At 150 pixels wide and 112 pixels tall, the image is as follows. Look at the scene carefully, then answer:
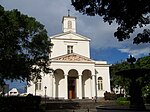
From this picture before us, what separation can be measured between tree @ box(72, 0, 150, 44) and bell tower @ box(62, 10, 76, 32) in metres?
41.1

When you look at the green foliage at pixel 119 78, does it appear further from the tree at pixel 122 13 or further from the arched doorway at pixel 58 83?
the tree at pixel 122 13

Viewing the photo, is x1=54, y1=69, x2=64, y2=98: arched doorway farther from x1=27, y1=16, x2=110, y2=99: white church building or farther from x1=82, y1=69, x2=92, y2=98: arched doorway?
x1=82, y1=69, x2=92, y2=98: arched doorway

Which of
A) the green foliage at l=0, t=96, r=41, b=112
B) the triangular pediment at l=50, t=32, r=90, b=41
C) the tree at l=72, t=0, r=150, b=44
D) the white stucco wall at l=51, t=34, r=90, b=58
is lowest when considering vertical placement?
the green foliage at l=0, t=96, r=41, b=112

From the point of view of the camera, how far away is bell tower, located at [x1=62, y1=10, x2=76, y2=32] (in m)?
53.8

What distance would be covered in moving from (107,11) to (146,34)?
215 cm

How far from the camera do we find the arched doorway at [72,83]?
47.5 m

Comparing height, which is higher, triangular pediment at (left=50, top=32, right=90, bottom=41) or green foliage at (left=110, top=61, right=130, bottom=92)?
triangular pediment at (left=50, top=32, right=90, bottom=41)

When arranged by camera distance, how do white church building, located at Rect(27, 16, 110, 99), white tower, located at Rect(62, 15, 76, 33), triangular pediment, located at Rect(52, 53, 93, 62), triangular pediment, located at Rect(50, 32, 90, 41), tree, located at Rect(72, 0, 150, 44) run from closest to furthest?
tree, located at Rect(72, 0, 150, 44), white church building, located at Rect(27, 16, 110, 99), triangular pediment, located at Rect(52, 53, 93, 62), triangular pediment, located at Rect(50, 32, 90, 41), white tower, located at Rect(62, 15, 76, 33)

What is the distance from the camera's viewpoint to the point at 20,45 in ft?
93.0

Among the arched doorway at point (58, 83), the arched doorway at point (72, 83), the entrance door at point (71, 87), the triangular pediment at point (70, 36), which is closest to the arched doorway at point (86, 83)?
the arched doorway at point (72, 83)

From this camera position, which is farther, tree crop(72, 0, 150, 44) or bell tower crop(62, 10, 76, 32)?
bell tower crop(62, 10, 76, 32)

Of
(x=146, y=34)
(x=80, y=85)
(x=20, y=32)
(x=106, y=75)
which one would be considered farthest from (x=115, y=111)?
(x=106, y=75)

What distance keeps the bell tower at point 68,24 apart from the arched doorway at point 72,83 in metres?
9.97

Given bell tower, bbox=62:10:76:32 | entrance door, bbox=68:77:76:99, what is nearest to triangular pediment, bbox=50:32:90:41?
bell tower, bbox=62:10:76:32
